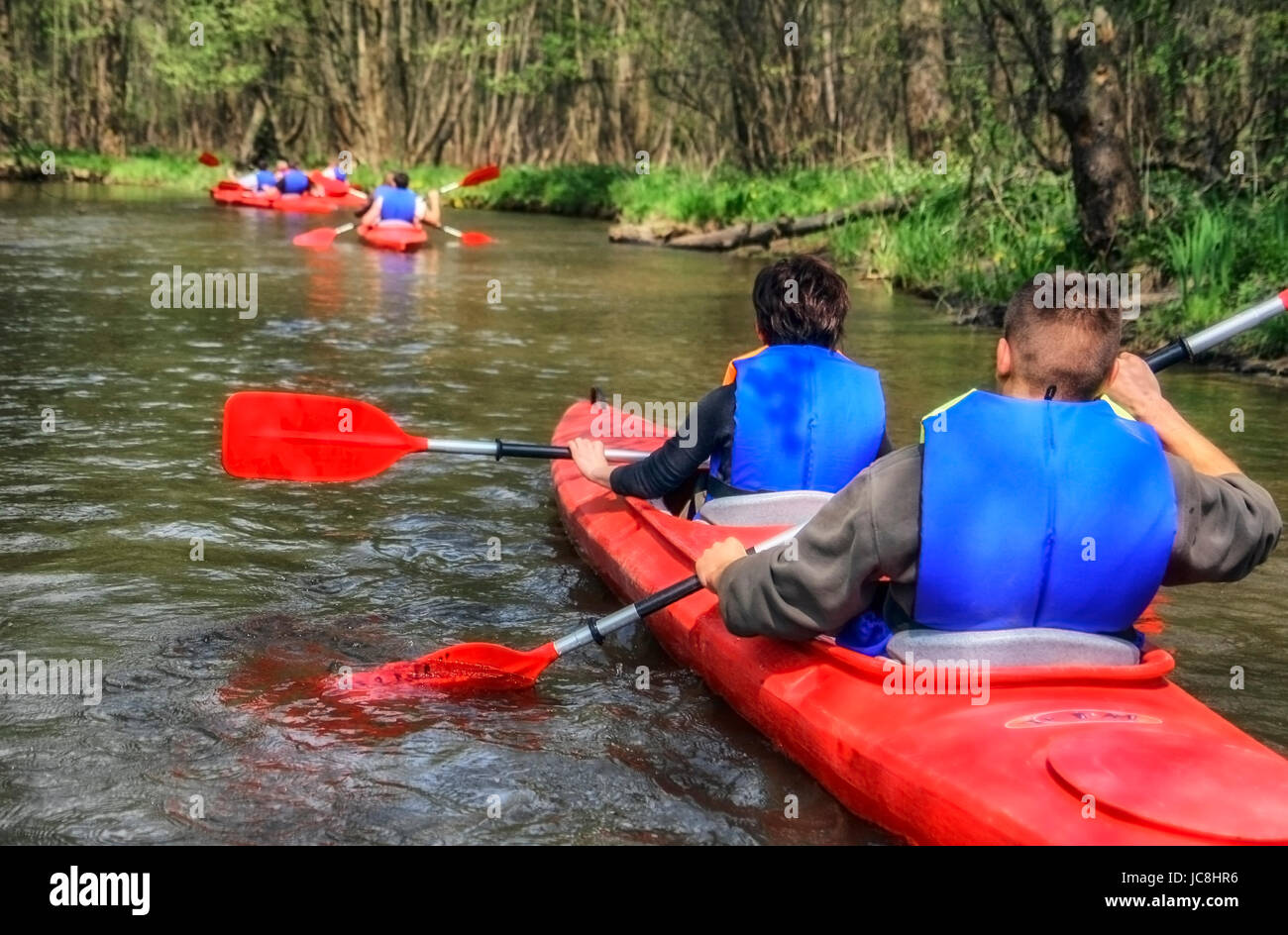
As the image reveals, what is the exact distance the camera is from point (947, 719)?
9.86ft

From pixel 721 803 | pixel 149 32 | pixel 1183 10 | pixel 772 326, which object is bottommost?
pixel 721 803

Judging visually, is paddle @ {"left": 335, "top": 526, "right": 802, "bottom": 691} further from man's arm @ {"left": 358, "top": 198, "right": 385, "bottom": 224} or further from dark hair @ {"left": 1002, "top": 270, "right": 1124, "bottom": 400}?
man's arm @ {"left": 358, "top": 198, "right": 385, "bottom": 224}

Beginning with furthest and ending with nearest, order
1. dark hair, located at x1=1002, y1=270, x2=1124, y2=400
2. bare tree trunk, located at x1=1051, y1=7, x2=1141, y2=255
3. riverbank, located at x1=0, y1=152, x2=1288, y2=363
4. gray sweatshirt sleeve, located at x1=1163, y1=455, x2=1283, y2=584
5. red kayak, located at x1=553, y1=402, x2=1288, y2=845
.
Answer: bare tree trunk, located at x1=1051, y1=7, x2=1141, y2=255, riverbank, located at x1=0, y1=152, x2=1288, y2=363, gray sweatshirt sleeve, located at x1=1163, y1=455, x2=1283, y2=584, dark hair, located at x1=1002, y1=270, x2=1124, y2=400, red kayak, located at x1=553, y1=402, x2=1288, y2=845

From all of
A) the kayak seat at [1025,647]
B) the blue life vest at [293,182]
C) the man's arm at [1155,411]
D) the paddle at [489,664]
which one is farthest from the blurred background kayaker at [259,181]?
the kayak seat at [1025,647]

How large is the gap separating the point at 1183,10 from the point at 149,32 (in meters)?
27.1

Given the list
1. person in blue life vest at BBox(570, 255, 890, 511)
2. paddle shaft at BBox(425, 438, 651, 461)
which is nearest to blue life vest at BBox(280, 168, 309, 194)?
paddle shaft at BBox(425, 438, 651, 461)

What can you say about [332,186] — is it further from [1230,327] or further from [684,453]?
[1230,327]

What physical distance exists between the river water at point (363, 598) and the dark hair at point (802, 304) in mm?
1040

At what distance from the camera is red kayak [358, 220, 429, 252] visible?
1576 centimetres

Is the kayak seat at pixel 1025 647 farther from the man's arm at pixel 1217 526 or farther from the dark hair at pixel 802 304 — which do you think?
Answer: the dark hair at pixel 802 304

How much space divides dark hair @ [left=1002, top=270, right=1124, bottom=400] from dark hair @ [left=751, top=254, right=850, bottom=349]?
1.19 meters
